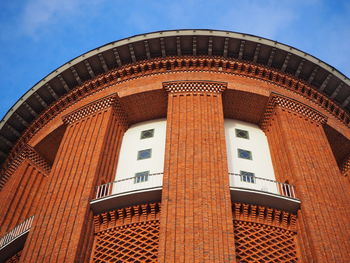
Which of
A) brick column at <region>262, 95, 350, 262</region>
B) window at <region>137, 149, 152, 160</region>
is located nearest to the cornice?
brick column at <region>262, 95, 350, 262</region>

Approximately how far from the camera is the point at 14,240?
15.7 metres

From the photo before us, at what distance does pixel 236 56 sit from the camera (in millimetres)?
20719

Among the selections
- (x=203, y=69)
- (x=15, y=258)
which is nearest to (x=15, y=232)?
(x=15, y=258)

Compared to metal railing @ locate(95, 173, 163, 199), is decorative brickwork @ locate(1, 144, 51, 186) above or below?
above

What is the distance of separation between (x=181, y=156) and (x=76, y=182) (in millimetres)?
4101

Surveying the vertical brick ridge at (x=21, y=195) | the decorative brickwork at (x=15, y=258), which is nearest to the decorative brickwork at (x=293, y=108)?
the vertical brick ridge at (x=21, y=195)

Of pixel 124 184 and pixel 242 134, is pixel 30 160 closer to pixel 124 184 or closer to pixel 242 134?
pixel 124 184

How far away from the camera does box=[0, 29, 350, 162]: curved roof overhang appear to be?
20.3 m

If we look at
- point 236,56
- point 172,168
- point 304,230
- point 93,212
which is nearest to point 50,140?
point 93,212

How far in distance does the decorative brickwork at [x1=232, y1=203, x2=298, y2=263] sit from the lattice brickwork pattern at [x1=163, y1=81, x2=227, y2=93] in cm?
591

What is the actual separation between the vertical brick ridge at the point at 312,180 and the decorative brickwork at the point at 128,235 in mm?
5090

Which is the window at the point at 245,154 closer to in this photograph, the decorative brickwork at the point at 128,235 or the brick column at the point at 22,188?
the decorative brickwork at the point at 128,235

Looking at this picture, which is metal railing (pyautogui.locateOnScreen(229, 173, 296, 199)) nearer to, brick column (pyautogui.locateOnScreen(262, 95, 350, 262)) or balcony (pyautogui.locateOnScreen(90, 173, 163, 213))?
brick column (pyautogui.locateOnScreen(262, 95, 350, 262))

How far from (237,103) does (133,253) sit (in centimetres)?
913
